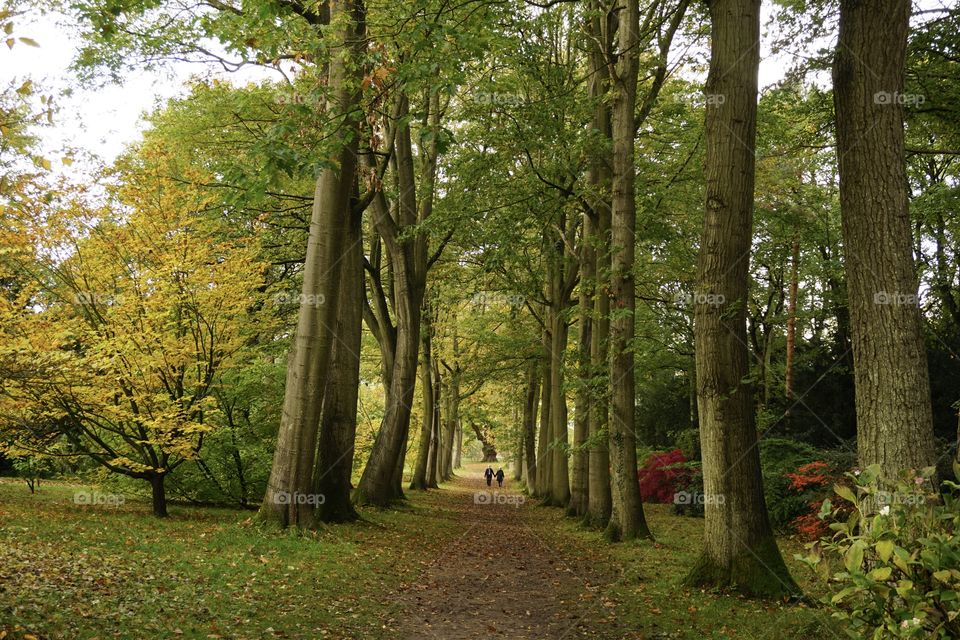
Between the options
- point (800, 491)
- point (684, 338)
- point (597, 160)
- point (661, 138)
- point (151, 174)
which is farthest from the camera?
point (684, 338)

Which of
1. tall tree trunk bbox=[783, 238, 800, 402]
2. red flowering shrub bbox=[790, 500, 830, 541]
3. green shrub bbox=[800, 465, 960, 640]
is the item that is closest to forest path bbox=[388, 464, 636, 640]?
green shrub bbox=[800, 465, 960, 640]

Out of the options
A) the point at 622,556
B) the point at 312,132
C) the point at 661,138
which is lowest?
the point at 622,556

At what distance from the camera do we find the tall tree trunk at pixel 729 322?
759cm

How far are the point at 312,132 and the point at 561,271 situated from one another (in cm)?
1493

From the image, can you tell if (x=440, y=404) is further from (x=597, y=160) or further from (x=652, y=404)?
(x=597, y=160)

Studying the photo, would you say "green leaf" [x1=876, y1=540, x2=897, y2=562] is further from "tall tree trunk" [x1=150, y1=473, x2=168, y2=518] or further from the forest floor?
"tall tree trunk" [x1=150, y1=473, x2=168, y2=518]

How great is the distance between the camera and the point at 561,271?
69.6 ft

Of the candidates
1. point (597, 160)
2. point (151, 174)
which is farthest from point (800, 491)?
point (151, 174)

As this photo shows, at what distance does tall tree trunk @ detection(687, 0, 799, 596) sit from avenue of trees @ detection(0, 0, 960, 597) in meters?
0.03

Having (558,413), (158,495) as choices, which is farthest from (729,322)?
(558,413)

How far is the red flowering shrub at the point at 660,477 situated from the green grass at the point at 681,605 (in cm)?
1019

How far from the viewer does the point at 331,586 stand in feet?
26.5

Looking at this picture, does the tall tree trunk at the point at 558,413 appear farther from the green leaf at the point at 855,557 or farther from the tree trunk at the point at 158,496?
the green leaf at the point at 855,557

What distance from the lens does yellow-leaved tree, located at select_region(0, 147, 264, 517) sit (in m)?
11.2
